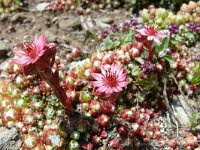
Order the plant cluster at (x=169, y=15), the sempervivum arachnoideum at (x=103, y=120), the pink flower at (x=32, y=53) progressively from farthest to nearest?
the plant cluster at (x=169, y=15)
the sempervivum arachnoideum at (x=103, y=120)
the pink flower at (x=32, y=53)

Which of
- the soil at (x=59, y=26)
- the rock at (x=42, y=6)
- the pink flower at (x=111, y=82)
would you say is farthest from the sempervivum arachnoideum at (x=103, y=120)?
the rock at (x=42, y=6)

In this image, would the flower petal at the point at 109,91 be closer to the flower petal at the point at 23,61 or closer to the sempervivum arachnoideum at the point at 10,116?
the flower petal at the point at 23,61

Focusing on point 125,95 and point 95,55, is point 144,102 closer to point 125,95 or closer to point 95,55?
point 125,95

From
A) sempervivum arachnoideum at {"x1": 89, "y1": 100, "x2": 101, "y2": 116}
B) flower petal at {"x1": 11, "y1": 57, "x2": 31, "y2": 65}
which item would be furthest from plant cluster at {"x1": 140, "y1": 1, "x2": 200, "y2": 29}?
flower petal at {"x1": 11, "y1": 57, "x2": 31, "y2": 65}

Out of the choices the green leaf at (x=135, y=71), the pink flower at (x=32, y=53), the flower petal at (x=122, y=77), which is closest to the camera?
the pink flower at (x=32, y=53)

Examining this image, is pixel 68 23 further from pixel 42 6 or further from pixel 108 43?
pixel 108 43

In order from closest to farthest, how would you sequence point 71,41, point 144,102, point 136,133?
point 136,133, point 144,102, point 71,41

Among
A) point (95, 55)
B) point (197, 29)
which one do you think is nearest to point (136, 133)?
point (95, 55)
